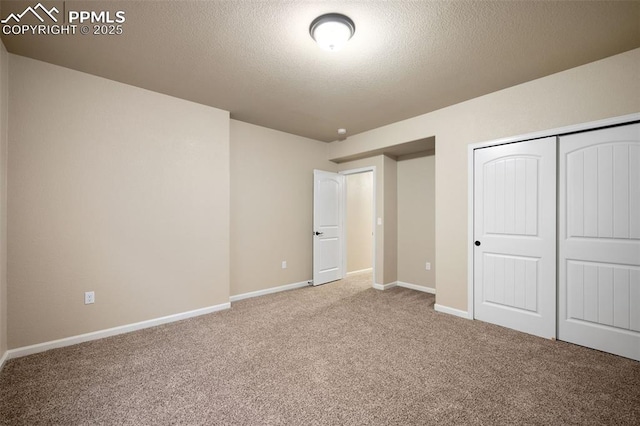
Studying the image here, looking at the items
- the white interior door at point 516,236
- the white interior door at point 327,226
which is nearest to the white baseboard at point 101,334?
the white interior door at point 327,226

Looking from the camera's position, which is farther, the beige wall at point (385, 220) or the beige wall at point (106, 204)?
the beige wall at point (385, 220)

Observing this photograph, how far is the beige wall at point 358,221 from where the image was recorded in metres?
6.15

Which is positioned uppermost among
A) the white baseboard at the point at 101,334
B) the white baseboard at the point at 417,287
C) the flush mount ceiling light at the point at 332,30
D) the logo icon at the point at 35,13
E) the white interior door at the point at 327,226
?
the logo icon at the point at 35,13

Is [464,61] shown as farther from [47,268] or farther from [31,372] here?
[31,372]

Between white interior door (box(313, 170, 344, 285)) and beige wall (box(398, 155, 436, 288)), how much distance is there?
115 cm

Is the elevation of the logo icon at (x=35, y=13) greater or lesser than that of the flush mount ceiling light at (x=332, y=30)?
greater

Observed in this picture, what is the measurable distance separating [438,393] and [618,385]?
135 cm

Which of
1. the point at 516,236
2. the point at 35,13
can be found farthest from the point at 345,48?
the point at 516,236

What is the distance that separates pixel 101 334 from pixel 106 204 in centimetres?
132

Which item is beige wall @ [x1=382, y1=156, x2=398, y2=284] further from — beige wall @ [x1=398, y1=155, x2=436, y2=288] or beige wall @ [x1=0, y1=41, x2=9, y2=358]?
beige wall @ [x1=0, y1=41, x2=9, y2=358]

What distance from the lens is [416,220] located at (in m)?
4.93

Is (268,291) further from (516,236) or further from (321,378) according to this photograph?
(516,236)

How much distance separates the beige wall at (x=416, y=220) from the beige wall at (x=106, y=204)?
10.1 feet

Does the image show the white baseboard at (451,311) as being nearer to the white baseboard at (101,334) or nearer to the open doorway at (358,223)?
the open doorway at (358,223)
